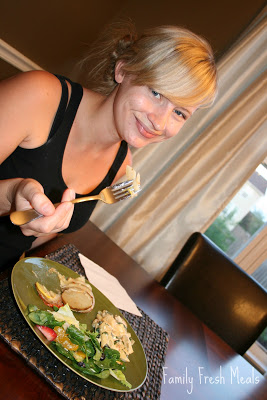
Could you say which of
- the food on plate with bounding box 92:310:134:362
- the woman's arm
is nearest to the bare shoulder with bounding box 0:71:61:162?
the woman's arm

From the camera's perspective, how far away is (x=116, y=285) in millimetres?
1403

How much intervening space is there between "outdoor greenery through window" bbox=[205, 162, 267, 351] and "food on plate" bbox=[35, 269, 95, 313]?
84.6 inches

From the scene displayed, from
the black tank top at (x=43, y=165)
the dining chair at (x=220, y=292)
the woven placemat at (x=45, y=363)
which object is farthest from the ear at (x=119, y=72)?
the dining chair at (x=220, y=292)

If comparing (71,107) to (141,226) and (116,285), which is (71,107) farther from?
(141,226)

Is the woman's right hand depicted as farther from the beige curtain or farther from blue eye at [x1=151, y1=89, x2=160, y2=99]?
the beige curtain

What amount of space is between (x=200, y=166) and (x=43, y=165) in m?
1.60

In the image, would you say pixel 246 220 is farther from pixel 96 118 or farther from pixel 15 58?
pixel 15 58

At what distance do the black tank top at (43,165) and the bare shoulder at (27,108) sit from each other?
1.2 inches

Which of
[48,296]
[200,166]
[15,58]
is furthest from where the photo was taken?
[15,58]

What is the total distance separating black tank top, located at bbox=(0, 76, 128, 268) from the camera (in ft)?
3.97

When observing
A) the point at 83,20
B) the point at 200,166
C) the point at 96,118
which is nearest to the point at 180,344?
the point at 96,118

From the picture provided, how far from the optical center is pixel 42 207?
798 mm

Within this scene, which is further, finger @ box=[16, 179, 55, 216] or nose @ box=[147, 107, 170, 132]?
nose @ box=[147, 107, 170, 132]

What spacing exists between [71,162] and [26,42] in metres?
2.01
